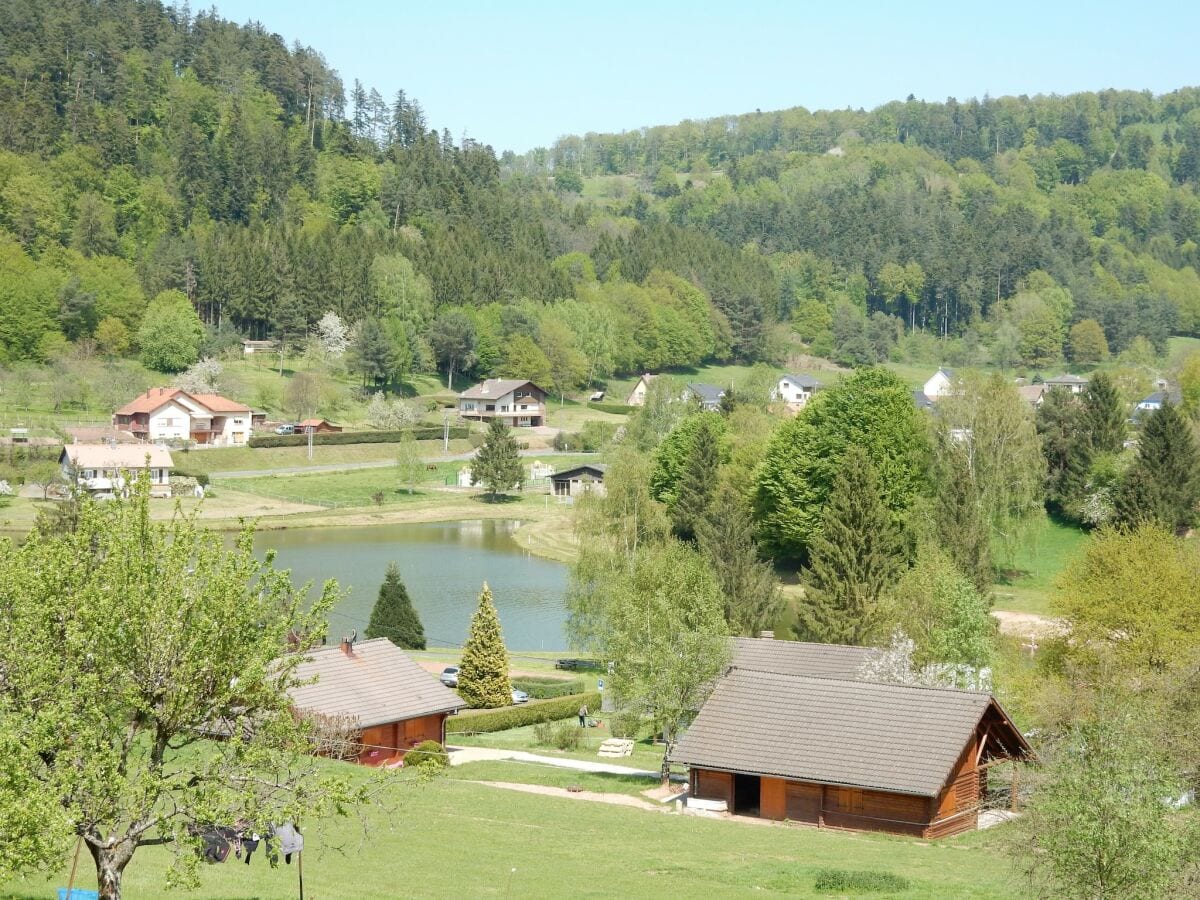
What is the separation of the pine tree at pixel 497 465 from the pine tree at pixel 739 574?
119 ft

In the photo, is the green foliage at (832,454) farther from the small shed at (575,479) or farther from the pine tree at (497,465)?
the pine tree at (497,465)

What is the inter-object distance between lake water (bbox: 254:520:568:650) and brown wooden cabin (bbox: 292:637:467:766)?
13720mm

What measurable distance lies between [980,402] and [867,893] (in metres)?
45.0

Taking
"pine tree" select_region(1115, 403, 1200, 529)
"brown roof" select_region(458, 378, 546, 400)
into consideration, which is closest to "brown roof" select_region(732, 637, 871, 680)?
"pine tree" select_region(1115, 403, 1200, 529)

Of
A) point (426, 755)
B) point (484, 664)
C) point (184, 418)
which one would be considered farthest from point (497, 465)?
point (426, 755)

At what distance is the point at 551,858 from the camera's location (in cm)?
2117

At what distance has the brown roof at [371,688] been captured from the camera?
3048cm

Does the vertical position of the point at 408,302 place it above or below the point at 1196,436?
above

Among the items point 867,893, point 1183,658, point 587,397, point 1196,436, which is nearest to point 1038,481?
point 1196,436

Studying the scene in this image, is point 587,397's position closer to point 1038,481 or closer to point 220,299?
point 220,299

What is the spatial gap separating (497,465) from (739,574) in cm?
4001

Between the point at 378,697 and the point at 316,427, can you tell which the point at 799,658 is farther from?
the point at 316,427

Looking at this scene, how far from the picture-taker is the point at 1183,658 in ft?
105

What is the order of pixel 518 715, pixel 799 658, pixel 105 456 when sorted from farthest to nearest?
pixel 105 456 < pixel 518 715 < pixel 799 658
